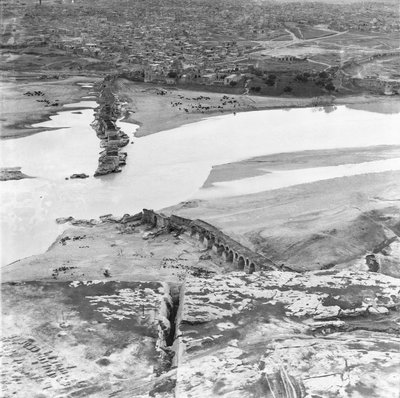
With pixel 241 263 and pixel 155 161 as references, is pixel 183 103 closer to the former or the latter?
pixel 155 161

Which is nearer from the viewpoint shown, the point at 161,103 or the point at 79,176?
the point at 79,176

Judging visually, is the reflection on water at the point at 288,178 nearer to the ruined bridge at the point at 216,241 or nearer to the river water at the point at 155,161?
the river water at the point at 155,161

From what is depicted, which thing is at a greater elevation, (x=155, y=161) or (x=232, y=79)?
(x=232, y=79)

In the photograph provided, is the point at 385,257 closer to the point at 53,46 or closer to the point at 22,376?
the point at 22,376

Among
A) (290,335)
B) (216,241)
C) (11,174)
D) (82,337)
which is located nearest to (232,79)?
(11,174)

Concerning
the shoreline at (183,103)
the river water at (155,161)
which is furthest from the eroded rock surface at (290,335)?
the shoreline at (183,103)

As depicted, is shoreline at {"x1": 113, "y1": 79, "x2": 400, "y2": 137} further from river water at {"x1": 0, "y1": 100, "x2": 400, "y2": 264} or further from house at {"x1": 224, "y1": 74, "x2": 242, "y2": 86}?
house at {"x1": 224, "y1": 74, "x2": 242, "y2": 86}
